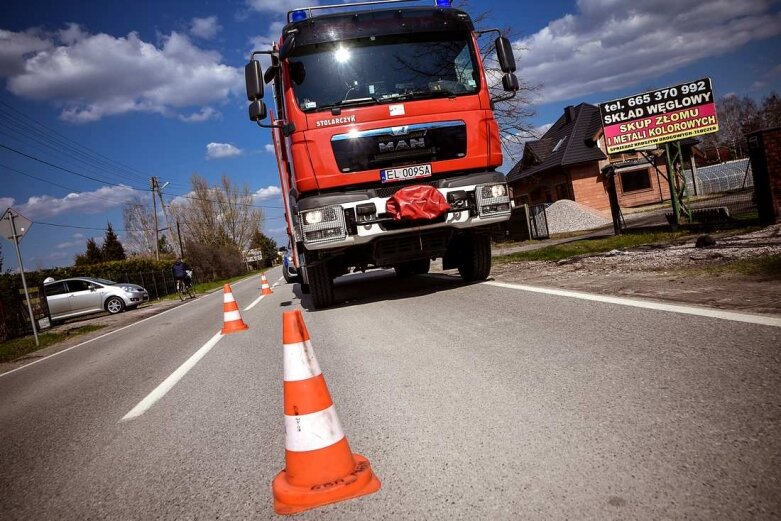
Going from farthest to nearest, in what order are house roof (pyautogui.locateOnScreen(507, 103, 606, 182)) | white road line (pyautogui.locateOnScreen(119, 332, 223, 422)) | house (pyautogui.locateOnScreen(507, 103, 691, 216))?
house roof (pyautogui.locateOnScreen(507, 103, 606, 182)) → house (pyautogui.locateOnScreen(507, 103, 691, 216)) → white road line (pyautogui.locateOnScreen(119, 332, 223, 422))

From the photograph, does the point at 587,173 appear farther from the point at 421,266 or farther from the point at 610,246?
the point at 421,266

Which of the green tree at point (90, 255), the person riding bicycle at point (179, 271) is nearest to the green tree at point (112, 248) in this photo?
the green tree at point (90, 255)

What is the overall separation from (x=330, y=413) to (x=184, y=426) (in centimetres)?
162

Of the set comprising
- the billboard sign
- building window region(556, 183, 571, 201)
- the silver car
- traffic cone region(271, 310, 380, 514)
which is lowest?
traffic cone region(271, 310, 380, 514)

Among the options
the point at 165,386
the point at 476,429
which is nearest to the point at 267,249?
the point at 165,386

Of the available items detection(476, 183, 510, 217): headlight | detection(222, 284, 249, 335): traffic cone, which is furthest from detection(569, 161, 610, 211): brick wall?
detection(222, 284, 249, 335): traffic cone

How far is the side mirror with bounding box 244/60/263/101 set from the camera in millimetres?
6406

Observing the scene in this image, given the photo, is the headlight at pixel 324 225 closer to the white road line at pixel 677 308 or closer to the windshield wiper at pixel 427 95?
the windshield wiper at pixel 427 95

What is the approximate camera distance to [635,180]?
2867 cm

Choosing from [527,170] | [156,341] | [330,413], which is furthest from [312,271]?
[527,170]

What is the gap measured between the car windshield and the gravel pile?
16.3m

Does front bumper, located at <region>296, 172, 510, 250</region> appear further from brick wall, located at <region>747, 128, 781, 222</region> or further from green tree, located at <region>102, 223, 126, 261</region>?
green tree, located at <region>102, 223, 126, 261</region>

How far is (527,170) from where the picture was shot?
34.1 metres

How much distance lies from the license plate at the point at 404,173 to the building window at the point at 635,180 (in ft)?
85.3
